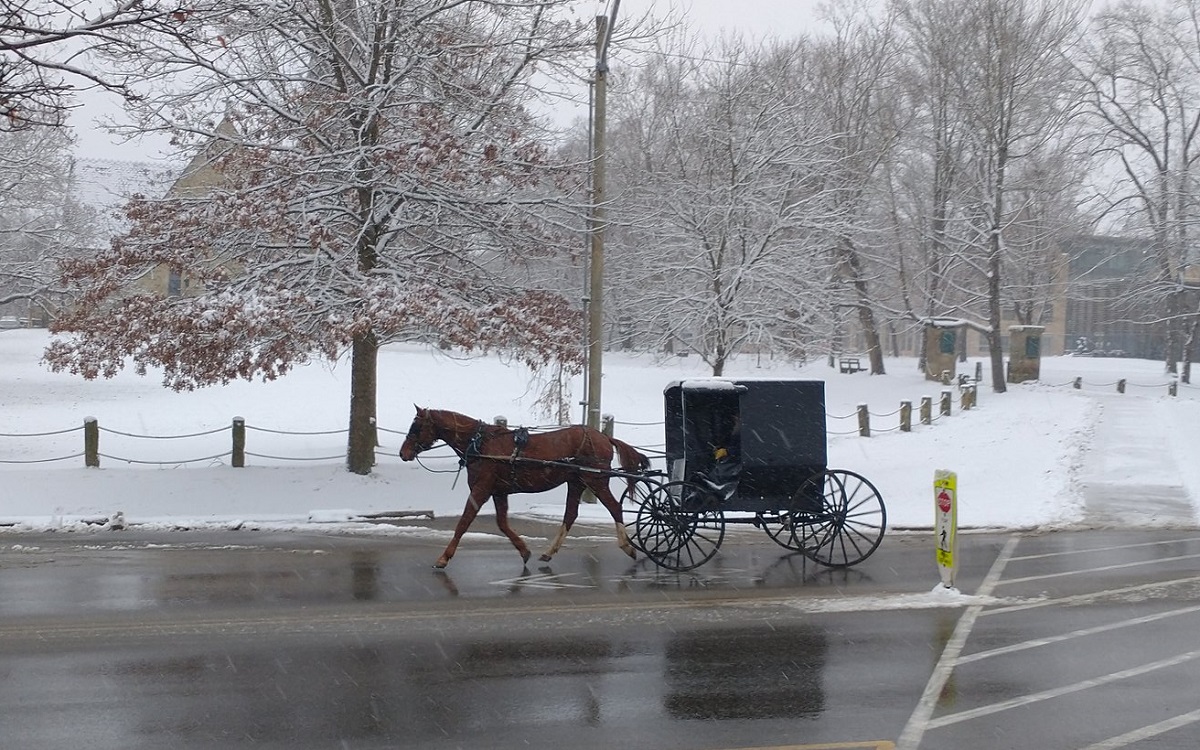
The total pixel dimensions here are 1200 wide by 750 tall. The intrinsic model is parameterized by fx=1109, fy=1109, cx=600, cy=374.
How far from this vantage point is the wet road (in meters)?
6.75

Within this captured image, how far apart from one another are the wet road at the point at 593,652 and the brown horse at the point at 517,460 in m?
0.62

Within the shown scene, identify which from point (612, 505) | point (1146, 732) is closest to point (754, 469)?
point (612, 505)

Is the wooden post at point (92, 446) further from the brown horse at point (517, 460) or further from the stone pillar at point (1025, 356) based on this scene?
the stone pillar at point (1025, 356)

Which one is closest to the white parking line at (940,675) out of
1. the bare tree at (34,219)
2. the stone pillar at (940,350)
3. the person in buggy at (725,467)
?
the person in buggy at (725,467)

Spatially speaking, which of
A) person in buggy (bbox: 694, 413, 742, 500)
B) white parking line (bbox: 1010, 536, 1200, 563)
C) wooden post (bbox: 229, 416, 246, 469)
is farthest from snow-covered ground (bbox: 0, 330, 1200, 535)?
person in buggy (bbox: 694, 413, 742, 500)

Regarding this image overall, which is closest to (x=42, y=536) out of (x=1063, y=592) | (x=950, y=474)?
(x=950, y=474)

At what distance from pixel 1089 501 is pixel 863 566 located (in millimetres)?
6762

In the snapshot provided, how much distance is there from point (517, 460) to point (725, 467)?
2.25 metres

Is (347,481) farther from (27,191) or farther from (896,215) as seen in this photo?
(896,215)

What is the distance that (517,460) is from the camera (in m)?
11.8

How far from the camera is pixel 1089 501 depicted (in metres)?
17.1

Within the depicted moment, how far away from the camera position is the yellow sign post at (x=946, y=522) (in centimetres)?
1051

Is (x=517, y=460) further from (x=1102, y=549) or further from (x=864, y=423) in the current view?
(x=864, y=423)

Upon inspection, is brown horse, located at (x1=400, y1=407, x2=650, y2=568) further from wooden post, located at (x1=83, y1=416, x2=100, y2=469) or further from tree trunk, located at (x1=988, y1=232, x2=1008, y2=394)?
tree trunk, located at (x1=988, y1=232, x2=1008, y2=394)
